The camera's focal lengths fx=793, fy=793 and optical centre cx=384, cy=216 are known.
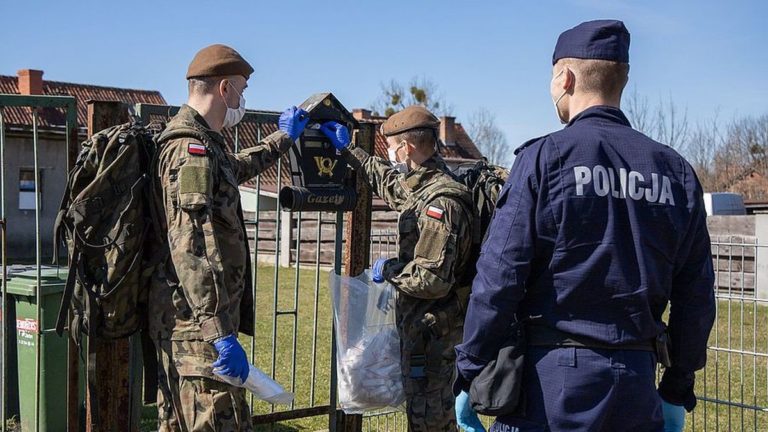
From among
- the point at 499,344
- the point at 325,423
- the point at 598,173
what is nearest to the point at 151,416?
the point at 325,423

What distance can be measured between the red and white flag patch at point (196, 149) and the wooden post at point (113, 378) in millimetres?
830

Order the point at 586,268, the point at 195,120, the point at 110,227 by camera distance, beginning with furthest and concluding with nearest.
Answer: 1. the point at 195,120
2. the point at 110,227
3. the point at 586,268

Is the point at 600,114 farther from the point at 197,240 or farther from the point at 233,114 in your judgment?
the point at 233,114

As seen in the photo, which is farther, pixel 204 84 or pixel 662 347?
pixel 204 84

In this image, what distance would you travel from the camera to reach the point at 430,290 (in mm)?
4020

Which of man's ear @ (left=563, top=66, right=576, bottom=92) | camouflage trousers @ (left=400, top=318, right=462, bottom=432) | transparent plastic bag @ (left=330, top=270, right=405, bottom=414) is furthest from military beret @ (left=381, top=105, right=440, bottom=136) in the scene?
man's ear @ (left=563, top=66, right=576, bottom=92)

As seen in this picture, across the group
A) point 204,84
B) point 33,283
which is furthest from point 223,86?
point 33,283

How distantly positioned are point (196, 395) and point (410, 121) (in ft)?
6.21

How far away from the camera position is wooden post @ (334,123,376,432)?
496cm

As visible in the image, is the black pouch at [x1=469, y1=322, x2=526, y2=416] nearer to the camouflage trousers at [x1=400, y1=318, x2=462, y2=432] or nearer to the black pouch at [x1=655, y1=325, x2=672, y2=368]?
the black pouch at [x1=655, y1=325, x2=672, y2=368]

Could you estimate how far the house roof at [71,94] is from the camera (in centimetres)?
3025

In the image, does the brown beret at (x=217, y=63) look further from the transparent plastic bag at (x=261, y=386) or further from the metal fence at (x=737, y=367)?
the metal fence at (x=737, y=367)

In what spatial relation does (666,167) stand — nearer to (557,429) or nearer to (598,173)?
(598,173)

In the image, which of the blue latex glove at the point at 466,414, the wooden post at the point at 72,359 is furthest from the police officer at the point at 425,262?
the wooden post at the point at 72,359
